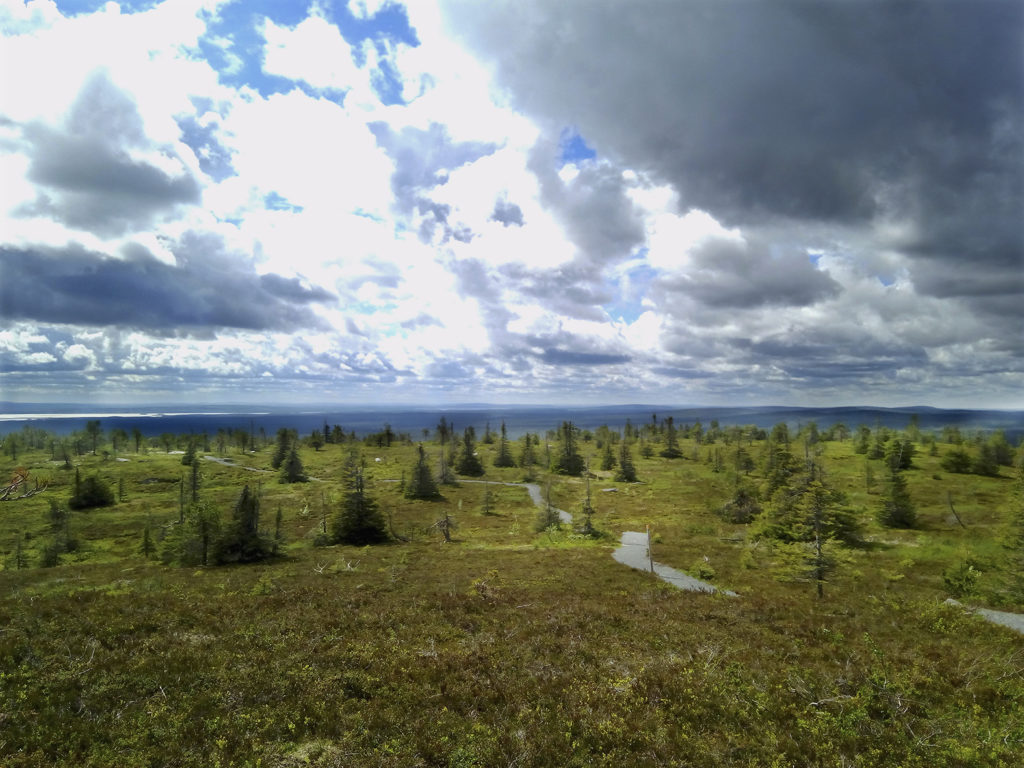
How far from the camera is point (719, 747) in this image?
10.4 m

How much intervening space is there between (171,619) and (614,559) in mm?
34731

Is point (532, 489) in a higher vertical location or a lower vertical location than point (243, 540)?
lower

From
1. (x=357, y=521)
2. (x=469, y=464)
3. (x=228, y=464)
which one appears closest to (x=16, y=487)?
(x=357, y=521)

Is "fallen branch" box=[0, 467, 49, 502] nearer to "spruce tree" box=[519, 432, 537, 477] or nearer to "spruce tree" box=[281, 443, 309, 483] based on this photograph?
"spruce tree" box=[281, 443, 309, 483]

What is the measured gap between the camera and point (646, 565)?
40.5m

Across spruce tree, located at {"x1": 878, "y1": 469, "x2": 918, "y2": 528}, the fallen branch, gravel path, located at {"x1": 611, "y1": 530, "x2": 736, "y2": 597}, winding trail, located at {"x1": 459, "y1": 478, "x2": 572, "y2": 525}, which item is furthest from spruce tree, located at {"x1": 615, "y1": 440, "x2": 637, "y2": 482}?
the fallen branch

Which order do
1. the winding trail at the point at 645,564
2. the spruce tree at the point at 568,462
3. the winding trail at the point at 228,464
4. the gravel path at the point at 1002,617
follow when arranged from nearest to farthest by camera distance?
1. the gravel path at the point at 1002,617
2. the winding trail at the point at 645,564
3. the spruce tree at the point at 568,462
4. the winding trail at the point at 228,464

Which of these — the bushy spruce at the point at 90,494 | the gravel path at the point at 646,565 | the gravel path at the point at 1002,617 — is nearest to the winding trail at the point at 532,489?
the gravel path at the point at 646,565

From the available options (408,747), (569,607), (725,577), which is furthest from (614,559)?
(408,747)

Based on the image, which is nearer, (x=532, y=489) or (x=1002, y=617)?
(x=1002, y=617)

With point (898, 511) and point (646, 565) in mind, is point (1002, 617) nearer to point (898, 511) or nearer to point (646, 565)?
point (646, 565)

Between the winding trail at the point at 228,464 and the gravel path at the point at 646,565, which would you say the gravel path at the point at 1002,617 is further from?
the winding trail at the point at 228,464

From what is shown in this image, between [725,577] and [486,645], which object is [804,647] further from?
[725,577]

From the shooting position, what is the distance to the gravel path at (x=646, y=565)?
32.4 meters
